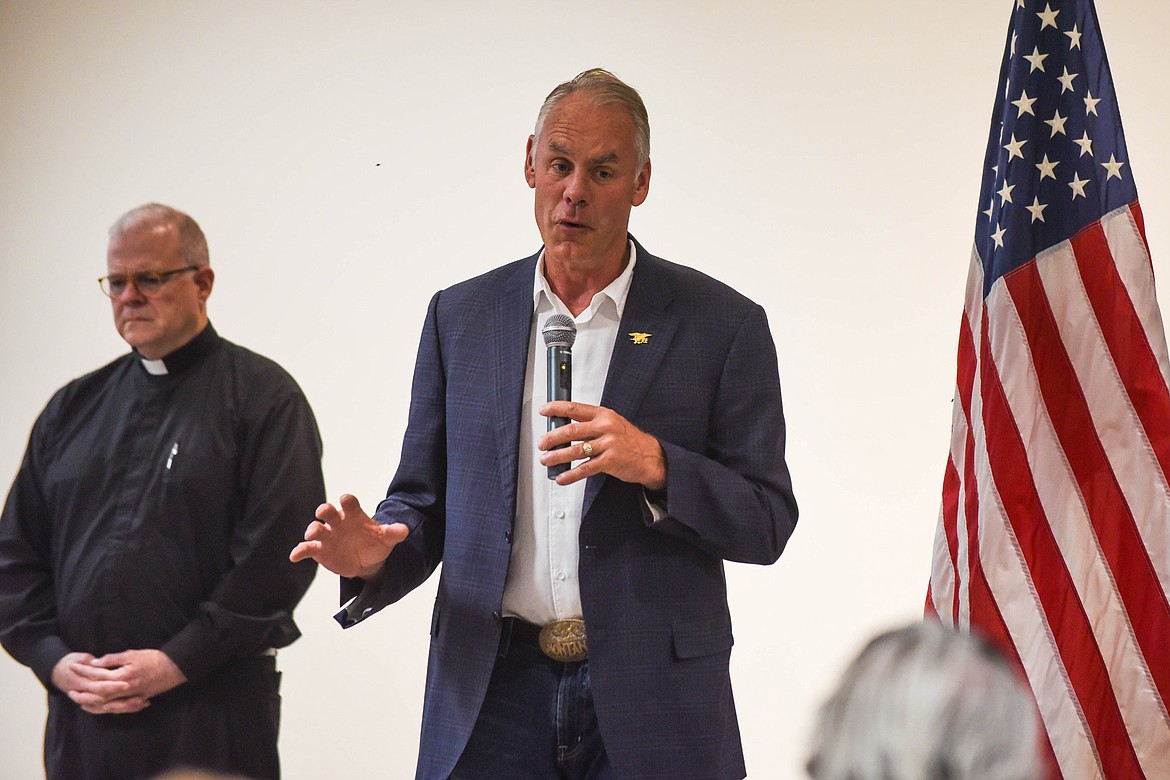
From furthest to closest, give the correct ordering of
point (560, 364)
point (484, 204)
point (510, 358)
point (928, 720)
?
point (484, 204) → point (510, 358) → point (560, 364) → point (928, 720)

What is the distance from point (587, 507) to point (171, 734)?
59.8 inches

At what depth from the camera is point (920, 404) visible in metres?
3.95

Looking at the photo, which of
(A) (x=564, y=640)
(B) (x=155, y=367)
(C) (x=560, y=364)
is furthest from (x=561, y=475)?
(B) (x=155, y=367)

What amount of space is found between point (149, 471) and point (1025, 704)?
2.77 metres

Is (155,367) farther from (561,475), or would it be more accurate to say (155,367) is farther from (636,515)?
(561,475)

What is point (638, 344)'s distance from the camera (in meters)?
2.35

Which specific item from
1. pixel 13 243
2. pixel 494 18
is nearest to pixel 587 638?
pixel 494 18

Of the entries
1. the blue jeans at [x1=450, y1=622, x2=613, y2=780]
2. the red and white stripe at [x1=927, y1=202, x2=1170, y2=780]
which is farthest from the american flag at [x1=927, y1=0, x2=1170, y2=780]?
the blue jeans at [x1=450, y1=622, x2=613, y2=780]

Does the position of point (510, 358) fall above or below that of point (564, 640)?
above

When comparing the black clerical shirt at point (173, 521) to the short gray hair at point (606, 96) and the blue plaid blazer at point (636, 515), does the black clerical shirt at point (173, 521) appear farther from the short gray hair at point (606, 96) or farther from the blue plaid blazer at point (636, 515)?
the short gray hair at point (606, 96)

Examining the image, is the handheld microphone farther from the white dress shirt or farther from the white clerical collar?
the white clerical collar

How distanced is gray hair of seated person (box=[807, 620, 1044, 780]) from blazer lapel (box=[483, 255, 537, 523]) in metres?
1.33

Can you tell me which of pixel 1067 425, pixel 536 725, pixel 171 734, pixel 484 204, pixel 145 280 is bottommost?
pixel 171 734

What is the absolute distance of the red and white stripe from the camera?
2.79 m
